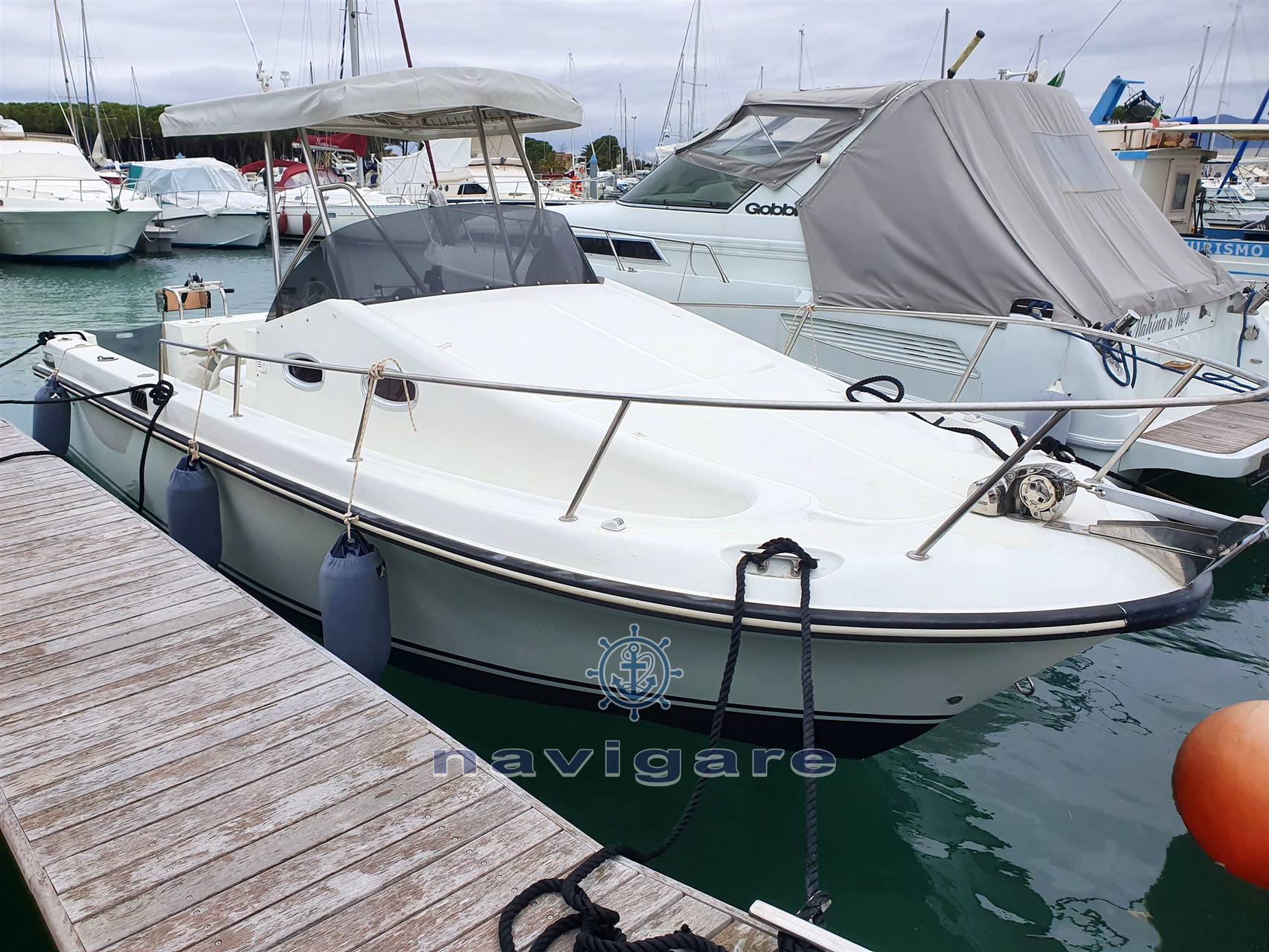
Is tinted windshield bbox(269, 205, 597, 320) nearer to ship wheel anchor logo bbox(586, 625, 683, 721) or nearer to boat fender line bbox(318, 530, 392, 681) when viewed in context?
boat fender line bbox(318, 530, 392, 681)

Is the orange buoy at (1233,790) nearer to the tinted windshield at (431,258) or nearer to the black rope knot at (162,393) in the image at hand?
the tinted windshield at (431,258)

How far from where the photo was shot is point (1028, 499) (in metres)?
3.04

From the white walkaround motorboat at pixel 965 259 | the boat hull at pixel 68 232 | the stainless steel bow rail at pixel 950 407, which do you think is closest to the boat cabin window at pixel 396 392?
the stainless steel bow rail at pixel 950 407

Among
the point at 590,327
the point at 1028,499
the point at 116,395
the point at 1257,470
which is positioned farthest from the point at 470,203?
the point at 1257,470

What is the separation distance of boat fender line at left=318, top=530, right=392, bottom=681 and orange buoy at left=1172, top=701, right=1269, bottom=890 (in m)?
2.74

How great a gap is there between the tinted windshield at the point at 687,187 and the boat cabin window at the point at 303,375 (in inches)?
157

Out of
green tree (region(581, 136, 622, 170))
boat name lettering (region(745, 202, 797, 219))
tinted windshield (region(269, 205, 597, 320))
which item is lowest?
tinted windshield (region(269, 205, 597, 320))

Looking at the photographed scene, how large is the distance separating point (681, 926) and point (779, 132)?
236 inches

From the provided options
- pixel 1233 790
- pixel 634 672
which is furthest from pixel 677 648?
pixel 1233 790

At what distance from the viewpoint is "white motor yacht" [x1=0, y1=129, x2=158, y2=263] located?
18.3m

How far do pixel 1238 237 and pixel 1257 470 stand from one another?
7.51 m

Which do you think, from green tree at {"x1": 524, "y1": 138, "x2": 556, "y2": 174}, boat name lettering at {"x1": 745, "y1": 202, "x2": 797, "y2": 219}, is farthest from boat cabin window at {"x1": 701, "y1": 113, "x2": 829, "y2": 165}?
green tree at {"x1": 524, "y1": 138, "x2": 556, "y2": 174}

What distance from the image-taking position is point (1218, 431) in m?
5.30

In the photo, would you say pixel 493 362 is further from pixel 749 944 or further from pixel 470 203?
pixel 749 944
